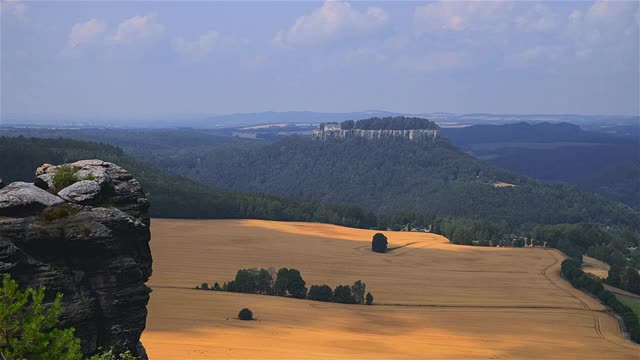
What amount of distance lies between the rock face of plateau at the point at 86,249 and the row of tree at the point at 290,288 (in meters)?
48.0

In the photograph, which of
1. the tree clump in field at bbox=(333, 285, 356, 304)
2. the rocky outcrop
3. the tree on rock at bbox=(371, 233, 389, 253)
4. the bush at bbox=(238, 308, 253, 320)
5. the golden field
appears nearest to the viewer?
the rocky outcrop

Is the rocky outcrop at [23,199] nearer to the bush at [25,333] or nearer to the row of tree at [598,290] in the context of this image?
the bush at [25,333]

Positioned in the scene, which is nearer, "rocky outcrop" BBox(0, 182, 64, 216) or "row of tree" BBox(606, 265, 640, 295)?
"rocky outcrop" BBox(0, 182, 64, 216)

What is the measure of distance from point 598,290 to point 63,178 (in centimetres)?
6912

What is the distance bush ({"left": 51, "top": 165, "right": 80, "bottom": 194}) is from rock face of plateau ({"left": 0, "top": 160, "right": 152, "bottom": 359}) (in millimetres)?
135

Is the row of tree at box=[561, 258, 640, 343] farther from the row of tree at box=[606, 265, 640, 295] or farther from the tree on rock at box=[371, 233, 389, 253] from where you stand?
the tree on rock at box=[371, 233, 389, 253]

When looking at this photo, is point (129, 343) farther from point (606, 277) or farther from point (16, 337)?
point (606, 277)

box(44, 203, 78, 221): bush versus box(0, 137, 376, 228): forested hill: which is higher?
box(44, 203, 78, 221): bush

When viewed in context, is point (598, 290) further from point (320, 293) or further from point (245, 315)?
point (245, 315)

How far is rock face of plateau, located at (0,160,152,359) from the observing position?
2762 cm

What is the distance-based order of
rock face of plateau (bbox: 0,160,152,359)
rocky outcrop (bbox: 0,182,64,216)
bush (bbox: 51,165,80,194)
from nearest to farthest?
rock face of plateau (bbox: 0,160,152,359)
rocky outcrop (bbox: 0,182,64,216)
bush (bbox: 51,165,80,194)

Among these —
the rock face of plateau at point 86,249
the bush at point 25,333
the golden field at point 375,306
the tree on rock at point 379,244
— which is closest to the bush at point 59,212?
the rock face of plateau at point 86,249

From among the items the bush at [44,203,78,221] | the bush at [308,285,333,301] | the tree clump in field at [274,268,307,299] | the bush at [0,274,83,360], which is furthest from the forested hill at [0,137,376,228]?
the bush at [0,274,83,360]

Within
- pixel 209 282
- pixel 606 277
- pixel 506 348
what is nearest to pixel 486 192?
pixel 606 277
